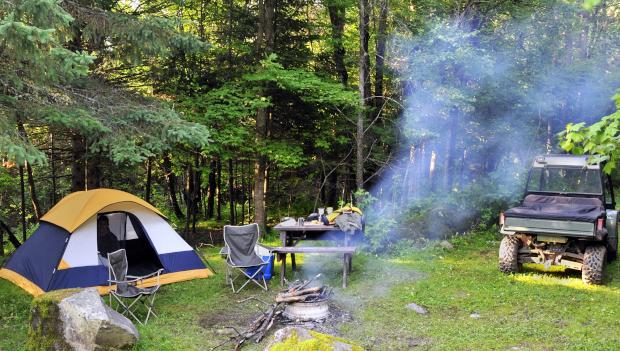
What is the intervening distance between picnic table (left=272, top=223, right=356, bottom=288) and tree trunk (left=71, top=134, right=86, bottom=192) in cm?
439

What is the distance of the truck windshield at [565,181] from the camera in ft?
25.5

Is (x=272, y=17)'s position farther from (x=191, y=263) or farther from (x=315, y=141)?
(x=191, y=263)

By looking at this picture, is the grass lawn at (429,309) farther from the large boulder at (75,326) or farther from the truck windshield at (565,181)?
the truck windshield at (565,181)

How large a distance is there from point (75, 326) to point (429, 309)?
13.5 ft

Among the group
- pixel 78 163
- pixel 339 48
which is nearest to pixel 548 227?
pixel 339 48

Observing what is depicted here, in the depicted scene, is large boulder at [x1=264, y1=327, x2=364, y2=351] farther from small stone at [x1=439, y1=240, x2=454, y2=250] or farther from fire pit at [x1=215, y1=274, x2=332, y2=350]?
small stone at [x1=439, y1=240, x2=454, y2=250]

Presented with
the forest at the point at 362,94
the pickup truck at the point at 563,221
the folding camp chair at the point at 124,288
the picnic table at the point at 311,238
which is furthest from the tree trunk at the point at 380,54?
the folding camp chair at the point at 124,288

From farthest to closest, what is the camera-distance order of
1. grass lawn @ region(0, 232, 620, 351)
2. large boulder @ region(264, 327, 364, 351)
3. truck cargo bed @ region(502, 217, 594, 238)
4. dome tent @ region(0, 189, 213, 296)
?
dome tent @ region(0, 189, 213, 296) < truck cargo bed @ region(502, 217, 594, 238) < grass lawn @ region(0, 232, 620, 351) < large boulder @ region(264, 327, 364, 351)

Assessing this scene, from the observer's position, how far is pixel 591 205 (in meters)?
7.38

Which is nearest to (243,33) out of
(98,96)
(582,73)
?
(98,96)

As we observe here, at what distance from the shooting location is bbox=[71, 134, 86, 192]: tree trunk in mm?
9008

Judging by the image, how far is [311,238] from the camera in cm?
786

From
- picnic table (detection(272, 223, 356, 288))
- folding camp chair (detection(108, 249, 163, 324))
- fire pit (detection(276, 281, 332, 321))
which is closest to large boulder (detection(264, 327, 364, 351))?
fire pit (detection(276, 281, 332, 321))

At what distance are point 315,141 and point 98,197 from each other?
5.25 m
